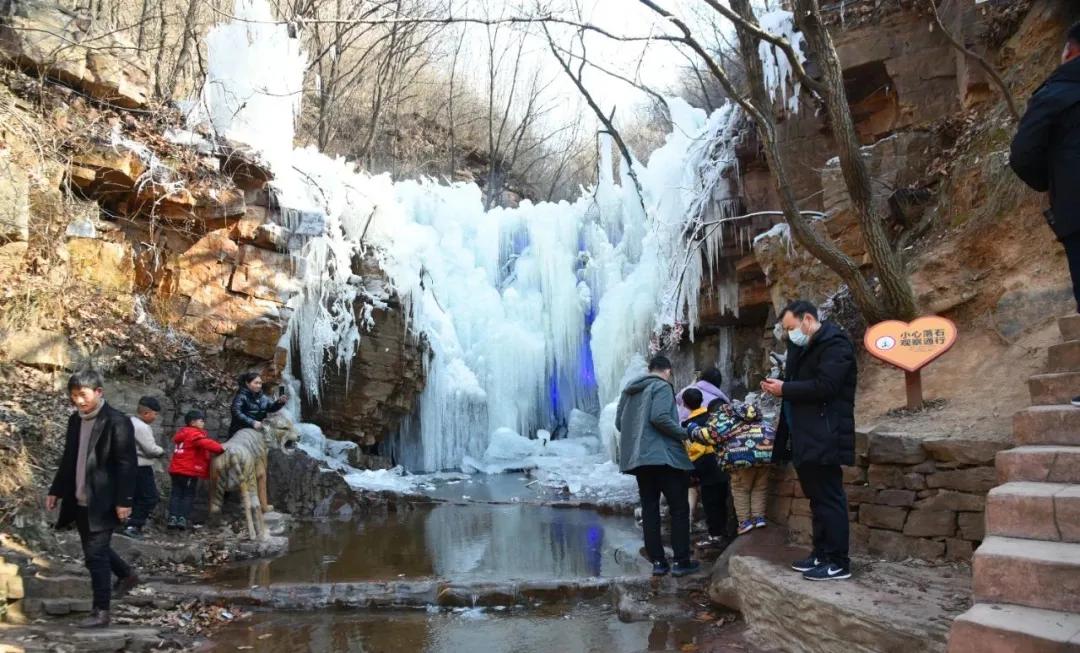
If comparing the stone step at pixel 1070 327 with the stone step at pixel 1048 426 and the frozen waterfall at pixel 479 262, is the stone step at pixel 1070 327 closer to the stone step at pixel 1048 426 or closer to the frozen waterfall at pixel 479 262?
the stone step at pixel 1048 426

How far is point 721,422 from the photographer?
214 inches

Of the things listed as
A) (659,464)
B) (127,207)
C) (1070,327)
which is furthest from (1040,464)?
(127,207)

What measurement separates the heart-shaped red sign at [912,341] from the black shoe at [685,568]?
2033mm

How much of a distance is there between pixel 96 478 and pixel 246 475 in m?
2.54

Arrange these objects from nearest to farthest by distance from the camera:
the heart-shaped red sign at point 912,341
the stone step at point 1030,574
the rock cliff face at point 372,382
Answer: the stone step at point 1030,574
the heart-shaped red sign at point 912,341
the rock cliff face at point 372,382

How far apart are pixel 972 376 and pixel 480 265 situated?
11888 millimetres

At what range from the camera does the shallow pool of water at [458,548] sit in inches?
226

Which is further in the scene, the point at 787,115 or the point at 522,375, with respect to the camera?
the point at 522,375

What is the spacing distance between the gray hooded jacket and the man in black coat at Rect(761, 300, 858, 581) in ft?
3.05

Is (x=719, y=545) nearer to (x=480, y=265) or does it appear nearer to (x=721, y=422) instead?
(x=721, y=422)

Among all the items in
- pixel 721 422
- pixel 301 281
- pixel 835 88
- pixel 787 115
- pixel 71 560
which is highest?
pixel 787 115

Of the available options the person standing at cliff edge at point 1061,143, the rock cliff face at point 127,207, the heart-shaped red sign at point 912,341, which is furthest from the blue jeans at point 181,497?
the person standing at cliff edge at point 1061,143

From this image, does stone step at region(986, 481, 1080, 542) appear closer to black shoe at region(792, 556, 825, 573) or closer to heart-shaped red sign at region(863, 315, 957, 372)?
black shoe at region(792, 556, 825, 573)

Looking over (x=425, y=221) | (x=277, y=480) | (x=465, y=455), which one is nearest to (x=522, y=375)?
(x=465, y=455)
